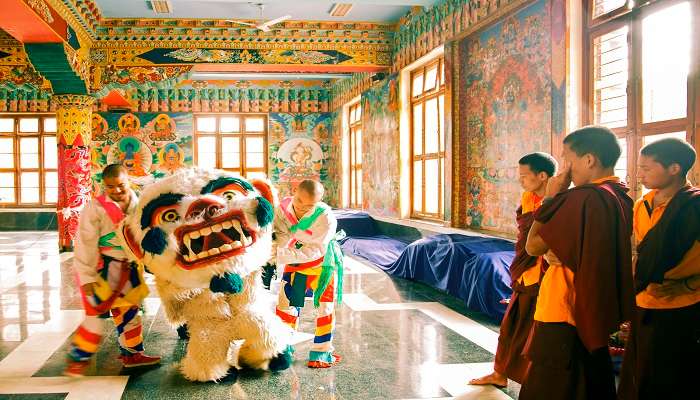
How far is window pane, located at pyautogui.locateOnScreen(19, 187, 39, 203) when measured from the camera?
1422 cm

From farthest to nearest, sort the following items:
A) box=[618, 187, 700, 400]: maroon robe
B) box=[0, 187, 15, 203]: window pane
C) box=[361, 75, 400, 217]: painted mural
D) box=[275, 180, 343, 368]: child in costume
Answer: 1. box=[0, 187, 15, 203]: window pane
2. box=[361, 75, 400, 217]: painted mural
3. box=[275, 180, 343, 368]: child in costume
4. box=[618, 187, 700, 400]: maroon robe

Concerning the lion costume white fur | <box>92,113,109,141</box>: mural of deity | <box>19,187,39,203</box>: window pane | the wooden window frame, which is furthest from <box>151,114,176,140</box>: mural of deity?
the lion costume white fur

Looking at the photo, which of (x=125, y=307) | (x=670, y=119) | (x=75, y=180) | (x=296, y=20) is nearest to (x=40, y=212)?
(x=75, y=180)

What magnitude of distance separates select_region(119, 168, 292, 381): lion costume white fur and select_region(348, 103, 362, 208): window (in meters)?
9.22

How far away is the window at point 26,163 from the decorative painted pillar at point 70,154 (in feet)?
16.5

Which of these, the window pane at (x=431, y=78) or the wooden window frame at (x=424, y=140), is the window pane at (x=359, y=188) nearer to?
the wooden window frame at (x=424, y=140)

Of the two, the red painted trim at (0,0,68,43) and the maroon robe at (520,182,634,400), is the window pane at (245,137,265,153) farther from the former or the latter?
the maroon robe at (520,182,634,400)

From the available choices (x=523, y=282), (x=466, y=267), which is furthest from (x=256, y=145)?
(x=523, y=282)

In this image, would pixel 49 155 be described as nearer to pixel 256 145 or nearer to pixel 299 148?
pixel 256 145

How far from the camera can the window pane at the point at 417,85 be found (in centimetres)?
920

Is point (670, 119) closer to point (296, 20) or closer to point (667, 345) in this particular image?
point (667, 345)

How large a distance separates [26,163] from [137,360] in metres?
12.6

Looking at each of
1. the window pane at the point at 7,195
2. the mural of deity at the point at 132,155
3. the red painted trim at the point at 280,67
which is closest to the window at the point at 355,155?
the red painted trim at the point at 280,67

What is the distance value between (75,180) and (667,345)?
9409mm
